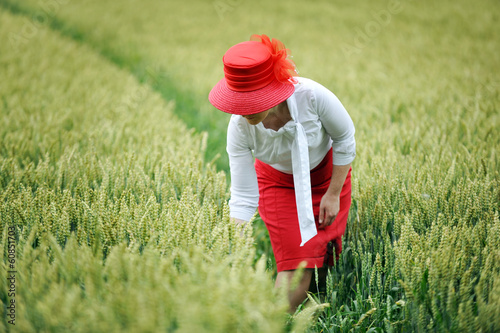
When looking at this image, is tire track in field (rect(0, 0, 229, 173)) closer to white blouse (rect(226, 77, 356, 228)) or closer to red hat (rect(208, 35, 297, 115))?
white blouse (rect(226, 77, 356, 228))

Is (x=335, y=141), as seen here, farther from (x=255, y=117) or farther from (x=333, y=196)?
(x=255, y=117)

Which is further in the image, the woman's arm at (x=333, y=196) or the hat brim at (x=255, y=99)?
the woman's arm at (x=333, y=196)

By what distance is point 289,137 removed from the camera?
6.16ft

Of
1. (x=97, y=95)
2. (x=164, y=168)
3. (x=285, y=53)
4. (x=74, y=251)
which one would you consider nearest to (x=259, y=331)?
(x=74, y=251)

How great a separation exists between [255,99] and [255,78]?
0.09 meters

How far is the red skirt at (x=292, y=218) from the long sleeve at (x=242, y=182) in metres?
0.22

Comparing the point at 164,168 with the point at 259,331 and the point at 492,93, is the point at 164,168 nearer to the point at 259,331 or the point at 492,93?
the point at 259,331

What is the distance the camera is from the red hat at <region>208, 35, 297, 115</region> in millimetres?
1619

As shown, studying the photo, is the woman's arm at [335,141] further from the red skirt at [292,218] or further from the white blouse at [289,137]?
the red skirt at [292,218]

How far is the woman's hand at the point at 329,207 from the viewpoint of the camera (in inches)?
78.4

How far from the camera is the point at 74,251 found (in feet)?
4.39

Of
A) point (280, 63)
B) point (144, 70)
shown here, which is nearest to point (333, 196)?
point (280, 63)

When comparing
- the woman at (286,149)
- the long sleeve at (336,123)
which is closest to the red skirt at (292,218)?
the woman at (286,149)

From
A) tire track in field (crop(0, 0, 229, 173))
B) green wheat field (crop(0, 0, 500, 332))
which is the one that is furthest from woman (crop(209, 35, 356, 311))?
tire track in field (crop(0, 0, 229, 173))
